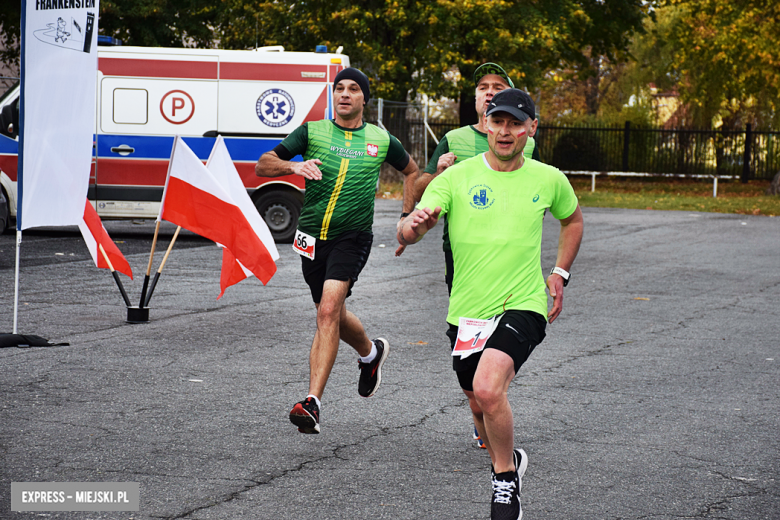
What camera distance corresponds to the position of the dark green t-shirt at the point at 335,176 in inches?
233

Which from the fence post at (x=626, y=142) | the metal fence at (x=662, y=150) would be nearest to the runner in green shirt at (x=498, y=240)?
the metal fence at (x=662, y=150)

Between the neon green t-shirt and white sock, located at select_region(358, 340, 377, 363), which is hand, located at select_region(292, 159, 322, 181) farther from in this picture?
the neon green t-shirt

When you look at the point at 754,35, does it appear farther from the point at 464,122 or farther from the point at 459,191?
the point at 459,191

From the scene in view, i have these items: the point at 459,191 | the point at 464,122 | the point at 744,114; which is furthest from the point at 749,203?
the point at 459,191

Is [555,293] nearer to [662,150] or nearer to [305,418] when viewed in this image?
[305,418]

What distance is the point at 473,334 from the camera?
415 cm

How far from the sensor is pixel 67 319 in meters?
8.53

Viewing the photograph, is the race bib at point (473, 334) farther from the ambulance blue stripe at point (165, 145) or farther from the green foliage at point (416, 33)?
the green foliage at point (416, 33)

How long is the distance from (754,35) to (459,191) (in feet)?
90.7

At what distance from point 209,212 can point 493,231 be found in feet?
15.5

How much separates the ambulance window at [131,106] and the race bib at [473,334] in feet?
37.6

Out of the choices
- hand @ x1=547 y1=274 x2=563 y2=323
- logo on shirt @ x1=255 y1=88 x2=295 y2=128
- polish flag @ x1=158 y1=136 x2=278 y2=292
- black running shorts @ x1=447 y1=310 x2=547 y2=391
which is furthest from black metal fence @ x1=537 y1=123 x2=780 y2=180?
black running shorts @ x1=447 y1=310 x2=547 y2=391

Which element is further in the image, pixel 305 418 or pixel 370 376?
pixel 370 376

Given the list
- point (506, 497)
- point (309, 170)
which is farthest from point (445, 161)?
point (506, 497)
